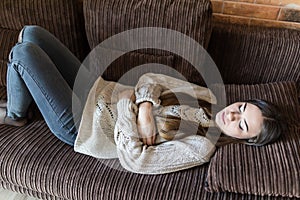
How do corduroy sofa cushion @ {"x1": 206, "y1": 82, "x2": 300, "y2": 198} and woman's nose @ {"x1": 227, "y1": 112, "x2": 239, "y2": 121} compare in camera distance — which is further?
woman's nose @ {"x1": 227, "y1": 112, "x2": 239, "y2": 121}

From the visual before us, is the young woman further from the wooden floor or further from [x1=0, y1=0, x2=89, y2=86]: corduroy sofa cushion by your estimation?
the wooden floor

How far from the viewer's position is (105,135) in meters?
1.38

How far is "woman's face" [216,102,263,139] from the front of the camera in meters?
1.21

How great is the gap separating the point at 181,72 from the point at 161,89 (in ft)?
0.79

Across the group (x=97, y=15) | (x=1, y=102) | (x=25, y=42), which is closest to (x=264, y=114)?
(x=97, y=15)

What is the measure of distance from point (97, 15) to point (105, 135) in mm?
596

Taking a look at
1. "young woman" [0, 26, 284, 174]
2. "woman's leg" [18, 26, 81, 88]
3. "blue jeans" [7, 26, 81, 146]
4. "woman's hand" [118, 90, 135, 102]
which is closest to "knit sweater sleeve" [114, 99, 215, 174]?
"young woman" [0, 26, 284, 174]

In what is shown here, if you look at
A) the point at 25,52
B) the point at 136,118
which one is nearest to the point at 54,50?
the point at 25,52

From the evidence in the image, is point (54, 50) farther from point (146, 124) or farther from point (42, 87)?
point (146, 124)

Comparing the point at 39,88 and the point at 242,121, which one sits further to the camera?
the point at 39,88

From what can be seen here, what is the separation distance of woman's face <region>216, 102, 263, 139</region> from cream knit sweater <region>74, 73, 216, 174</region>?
0.09m

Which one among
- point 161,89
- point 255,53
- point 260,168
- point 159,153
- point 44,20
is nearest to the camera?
point 260,168

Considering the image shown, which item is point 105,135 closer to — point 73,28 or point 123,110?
point 123,110

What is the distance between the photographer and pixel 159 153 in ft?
4.22
